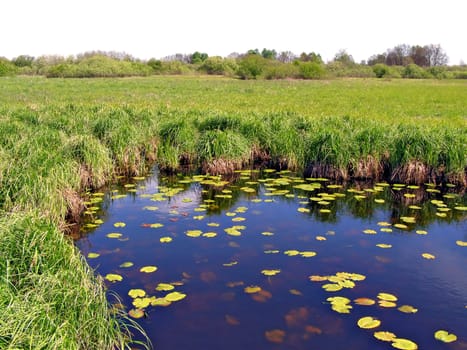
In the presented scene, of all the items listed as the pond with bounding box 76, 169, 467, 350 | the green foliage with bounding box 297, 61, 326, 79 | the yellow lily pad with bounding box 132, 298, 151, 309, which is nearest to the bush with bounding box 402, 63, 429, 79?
the green foliage with bounding box 297, 61, 326, 79

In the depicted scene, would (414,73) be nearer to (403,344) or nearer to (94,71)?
(94,71)

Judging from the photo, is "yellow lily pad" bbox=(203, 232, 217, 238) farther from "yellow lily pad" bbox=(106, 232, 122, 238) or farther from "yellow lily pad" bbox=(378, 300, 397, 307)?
"yellow lily pad" bbox=(378, 300, 397, 307)

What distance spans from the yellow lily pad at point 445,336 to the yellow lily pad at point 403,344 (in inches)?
12.6

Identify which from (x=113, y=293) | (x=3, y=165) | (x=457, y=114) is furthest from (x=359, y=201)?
(x=457, y=114)

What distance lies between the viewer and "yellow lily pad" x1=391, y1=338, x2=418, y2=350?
457 cm

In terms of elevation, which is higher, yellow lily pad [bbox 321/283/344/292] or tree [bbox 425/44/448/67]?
tree [bbox 425/44/448/67]

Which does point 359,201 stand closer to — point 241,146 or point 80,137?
point 241,146

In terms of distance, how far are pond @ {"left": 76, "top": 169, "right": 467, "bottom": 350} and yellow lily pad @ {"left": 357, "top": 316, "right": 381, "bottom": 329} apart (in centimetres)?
1

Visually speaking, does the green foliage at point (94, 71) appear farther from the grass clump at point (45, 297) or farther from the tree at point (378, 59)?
the tree at point (378, 59)

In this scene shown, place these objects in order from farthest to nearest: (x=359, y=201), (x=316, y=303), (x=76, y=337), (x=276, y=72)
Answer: (x=276, y=72)
(x=359, y=201)
(x=316, y=303)
(x=76, y=337)

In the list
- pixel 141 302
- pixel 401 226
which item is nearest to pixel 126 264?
pixel 141 302

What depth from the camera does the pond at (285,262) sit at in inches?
193

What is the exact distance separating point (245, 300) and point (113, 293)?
1558 mm

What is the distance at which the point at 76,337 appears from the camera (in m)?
3.99
